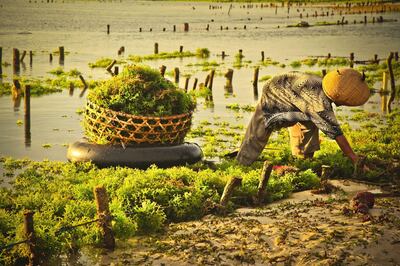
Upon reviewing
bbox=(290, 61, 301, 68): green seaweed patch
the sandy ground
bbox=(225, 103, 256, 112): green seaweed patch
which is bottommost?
the sandy ground

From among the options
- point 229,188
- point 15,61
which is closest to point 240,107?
point 229,188

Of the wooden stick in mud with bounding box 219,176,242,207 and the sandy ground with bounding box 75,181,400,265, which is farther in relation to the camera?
the wooden stick in mud with bounding box 219,176,242,207

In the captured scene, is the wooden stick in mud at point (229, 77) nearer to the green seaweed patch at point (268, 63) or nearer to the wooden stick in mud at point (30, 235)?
the green seaweed patch at point (268, 63)

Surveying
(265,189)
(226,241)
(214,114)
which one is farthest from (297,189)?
(214,114)

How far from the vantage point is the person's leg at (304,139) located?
42.5 feet

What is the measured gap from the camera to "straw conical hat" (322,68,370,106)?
11.8 meters

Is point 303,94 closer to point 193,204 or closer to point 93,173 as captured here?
point 193,204

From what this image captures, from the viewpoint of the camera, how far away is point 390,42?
203ft

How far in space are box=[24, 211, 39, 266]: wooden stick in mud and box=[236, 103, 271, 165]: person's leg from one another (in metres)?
6.16

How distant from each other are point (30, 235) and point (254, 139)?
6.28 metres

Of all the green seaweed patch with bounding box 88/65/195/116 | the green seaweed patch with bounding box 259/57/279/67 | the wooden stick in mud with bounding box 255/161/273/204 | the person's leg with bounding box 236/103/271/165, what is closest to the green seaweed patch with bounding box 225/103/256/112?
the green seaweed patch with bounding box 88/65/195/116

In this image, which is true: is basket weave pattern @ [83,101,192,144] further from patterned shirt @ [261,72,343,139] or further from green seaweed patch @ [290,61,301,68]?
green seaweed patch @ [290,61,301,68]

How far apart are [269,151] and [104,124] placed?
4.01 metres

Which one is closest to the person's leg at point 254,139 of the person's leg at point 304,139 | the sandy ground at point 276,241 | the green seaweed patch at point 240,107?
the person's leg at point 304,139
